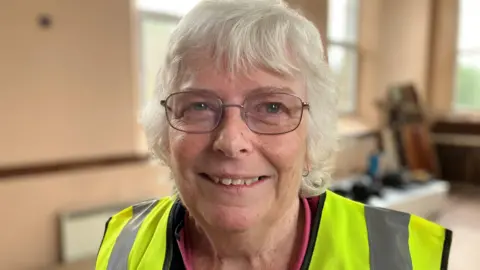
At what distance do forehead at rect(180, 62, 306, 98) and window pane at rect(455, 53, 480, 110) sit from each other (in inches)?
200

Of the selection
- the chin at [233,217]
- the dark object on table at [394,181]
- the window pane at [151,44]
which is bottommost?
the dark object on table at [394,181]

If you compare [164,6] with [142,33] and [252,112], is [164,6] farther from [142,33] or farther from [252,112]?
[252,112]

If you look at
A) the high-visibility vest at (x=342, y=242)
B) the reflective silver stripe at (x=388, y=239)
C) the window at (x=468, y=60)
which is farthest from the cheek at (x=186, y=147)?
the window at (x=468, y=60)

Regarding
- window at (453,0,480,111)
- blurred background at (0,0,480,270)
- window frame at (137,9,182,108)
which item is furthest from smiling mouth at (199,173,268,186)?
window at (453,0,480,111)

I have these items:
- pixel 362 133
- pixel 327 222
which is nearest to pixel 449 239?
pixel 327 222

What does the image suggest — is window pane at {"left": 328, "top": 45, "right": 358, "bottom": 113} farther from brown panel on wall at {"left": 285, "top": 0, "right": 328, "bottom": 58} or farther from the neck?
the neck

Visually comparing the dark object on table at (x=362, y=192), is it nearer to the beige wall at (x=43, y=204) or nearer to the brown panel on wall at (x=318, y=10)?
the brown panel on wall at (x=318, y=10)

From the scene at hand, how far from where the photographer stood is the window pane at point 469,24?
527 cm

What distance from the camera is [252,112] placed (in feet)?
2.97

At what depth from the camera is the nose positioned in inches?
34.8

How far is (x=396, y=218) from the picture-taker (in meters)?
0.98

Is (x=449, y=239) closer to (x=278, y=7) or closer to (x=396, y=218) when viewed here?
(x=396, y=218)

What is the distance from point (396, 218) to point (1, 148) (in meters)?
1.96

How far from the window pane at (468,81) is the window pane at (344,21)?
4.18 feet
